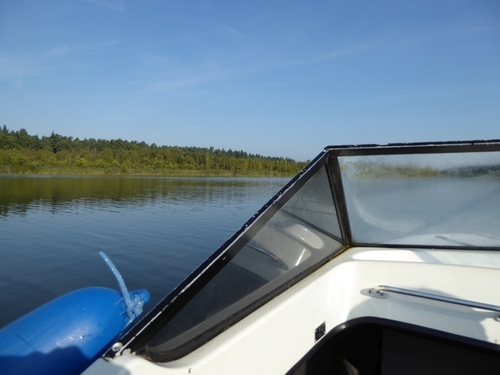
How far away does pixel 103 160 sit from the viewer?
66312 millimetres

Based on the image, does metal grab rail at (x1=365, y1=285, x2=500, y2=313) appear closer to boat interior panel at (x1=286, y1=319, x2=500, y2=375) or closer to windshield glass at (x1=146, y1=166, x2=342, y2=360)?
boat interior panel at (x1=286, y1=319, x2=500, y2=375)

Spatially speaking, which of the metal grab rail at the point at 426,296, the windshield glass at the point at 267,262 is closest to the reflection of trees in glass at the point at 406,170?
the windshield glass at the point at 267,262

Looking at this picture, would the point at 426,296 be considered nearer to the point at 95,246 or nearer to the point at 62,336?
the point at 62,336

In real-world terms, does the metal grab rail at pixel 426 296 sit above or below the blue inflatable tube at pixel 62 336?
above

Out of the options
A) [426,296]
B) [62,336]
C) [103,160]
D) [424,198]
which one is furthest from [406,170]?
[103,160]

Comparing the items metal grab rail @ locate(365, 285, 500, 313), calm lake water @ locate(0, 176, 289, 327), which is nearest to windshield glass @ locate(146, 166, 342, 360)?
metal grab rail @ locate(365, 285, 500, 313)

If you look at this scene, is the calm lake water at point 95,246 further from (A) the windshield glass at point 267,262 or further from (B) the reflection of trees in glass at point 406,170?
(B) the reflection of trees in glass at point 406,170

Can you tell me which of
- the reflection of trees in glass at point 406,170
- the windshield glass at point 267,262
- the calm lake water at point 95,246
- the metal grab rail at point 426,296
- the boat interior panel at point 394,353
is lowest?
the calm lake water at point 95,246

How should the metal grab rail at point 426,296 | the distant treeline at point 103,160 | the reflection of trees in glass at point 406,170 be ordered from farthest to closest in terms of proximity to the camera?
the distant treeline at point 103,160, the reflection of trees in glass at point 406,170, the metal grab rail at point 426,296

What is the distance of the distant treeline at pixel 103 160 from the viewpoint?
176 ft

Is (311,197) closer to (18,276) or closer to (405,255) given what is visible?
(405,255)

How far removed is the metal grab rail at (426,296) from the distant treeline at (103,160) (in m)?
51.0

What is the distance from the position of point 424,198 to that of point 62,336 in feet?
6.29

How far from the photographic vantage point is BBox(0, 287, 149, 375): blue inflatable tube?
1.27 meters
